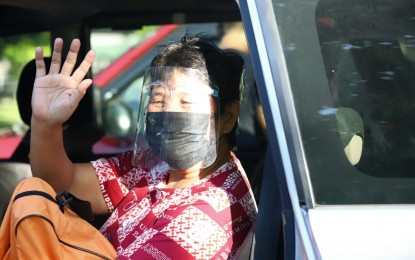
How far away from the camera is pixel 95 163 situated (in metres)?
3.00

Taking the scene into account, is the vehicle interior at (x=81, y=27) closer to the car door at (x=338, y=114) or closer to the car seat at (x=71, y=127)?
the car seat at (x=71, y=127)

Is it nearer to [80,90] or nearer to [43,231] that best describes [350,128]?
[43,231]

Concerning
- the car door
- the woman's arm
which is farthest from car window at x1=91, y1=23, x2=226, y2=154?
the car door

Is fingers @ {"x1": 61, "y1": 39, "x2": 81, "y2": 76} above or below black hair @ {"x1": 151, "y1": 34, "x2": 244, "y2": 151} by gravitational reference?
above

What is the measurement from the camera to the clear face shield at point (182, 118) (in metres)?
2.51

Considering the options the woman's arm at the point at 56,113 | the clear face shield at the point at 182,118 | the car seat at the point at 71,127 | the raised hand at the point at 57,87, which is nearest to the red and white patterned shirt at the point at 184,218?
the clear face shield at the point at 182,118

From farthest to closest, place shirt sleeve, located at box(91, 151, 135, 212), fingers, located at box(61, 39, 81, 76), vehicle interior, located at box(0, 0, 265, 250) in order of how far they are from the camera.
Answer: vehicle interior, located at box(0, 0, 265, 250), shirt sleeve, located at box(91, 151, 135, 212), fingers, located at box(61, 39, 81, 76)

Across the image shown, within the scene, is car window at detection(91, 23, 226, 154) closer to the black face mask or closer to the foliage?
the foliage

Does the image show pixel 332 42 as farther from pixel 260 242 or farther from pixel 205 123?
pixel 205 123

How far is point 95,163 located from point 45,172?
0.77 feet

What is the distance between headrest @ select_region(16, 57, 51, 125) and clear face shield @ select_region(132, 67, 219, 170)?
1197mm

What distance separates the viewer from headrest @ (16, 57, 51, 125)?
12.1ft

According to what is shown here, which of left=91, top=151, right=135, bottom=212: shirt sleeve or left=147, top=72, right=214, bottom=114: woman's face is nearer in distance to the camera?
left=147, top=72, right=214, bottom=114: woman's face

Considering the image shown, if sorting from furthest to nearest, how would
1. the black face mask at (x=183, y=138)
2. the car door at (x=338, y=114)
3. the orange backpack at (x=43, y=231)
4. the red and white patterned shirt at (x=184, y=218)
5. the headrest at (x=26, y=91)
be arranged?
the headrest at (x=26, y=91) → the black face mask at (x=183, y=138) → the red and white patterned shirt at (x=184, y=218) → the orange backpack at (x=43, y=231) → the car door at (x=338, y=114)
